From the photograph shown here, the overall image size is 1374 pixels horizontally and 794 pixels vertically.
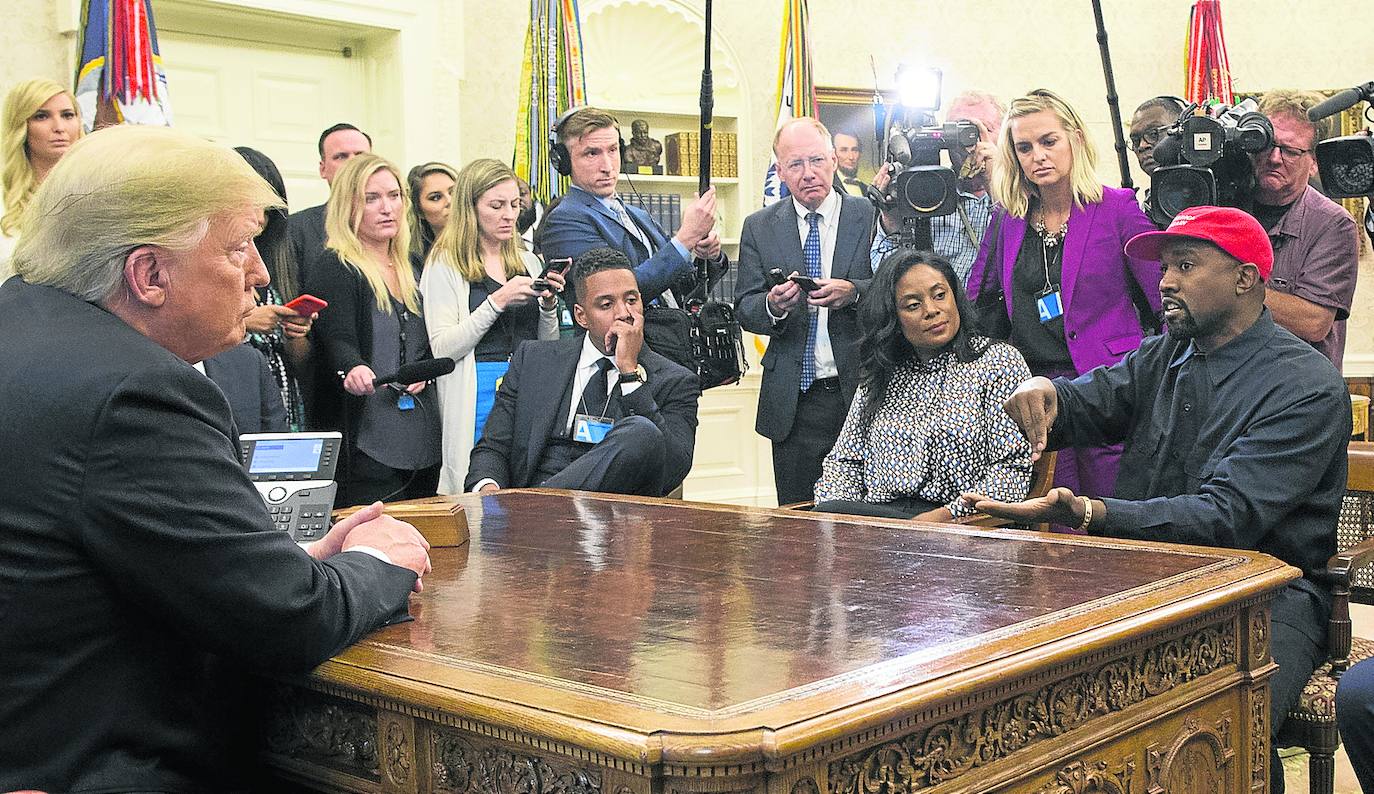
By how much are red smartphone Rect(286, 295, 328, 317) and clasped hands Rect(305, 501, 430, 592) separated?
1746 mm

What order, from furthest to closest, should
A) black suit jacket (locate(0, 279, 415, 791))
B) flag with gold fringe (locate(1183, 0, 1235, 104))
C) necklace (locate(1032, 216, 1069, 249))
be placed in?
flag with gold fringe (locate(1183, 0, 1235, 104)) < necklace (locate(1032, 216, 1069, 249)) < black suit jacket (locate(0, 279, 415, 791))

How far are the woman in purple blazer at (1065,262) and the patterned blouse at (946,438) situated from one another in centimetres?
21

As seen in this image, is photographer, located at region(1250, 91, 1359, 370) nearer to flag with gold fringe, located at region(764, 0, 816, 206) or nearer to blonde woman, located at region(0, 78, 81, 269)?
blonde woman, located at region(0, 78, 81, 269)

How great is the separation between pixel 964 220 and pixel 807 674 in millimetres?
2843

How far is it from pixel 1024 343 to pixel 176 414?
248 centimetres

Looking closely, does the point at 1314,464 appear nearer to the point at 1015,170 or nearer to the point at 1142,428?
the point at 1142,428

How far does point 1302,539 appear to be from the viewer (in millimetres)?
2443

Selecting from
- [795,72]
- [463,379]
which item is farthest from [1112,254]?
[795,72]

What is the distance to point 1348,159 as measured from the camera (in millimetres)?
3021

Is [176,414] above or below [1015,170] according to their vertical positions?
below

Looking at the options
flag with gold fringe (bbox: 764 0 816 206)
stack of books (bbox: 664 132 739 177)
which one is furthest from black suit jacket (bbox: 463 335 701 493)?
stack of books (bbox: 664 132 739 177)

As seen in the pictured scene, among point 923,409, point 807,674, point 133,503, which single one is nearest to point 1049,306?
point 923,409

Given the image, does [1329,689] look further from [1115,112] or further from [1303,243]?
[1115,112]

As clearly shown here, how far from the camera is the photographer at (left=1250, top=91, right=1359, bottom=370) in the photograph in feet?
10.7
